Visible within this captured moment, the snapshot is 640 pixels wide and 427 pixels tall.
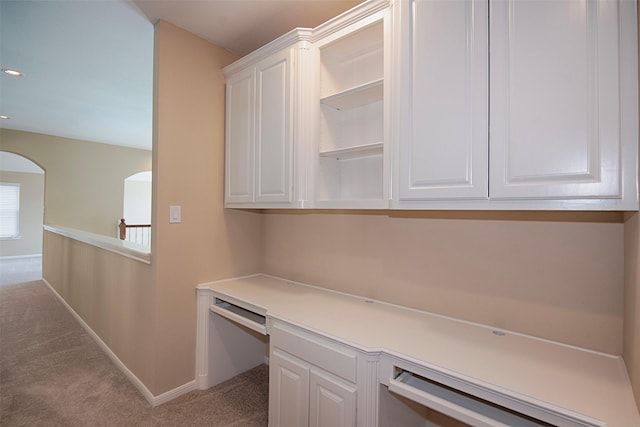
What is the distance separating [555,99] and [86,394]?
3.18 metres

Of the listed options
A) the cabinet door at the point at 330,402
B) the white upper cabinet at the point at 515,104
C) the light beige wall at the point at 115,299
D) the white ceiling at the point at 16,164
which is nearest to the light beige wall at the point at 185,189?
the light beige wall at the point at 115,299

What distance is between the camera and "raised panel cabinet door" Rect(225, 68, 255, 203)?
2.18 m

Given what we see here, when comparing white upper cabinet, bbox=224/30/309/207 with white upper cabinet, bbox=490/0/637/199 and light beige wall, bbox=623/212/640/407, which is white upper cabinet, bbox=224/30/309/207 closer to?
white upper cabinet, bbox=490/0/637/199

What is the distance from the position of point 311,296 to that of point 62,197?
208 inches

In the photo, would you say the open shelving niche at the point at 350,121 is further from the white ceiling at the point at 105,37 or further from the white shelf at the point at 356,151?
the white ceiling at the point at 105,37

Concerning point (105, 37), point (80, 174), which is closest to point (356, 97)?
point (105, 37)

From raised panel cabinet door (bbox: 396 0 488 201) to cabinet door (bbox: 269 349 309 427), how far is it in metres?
1.00

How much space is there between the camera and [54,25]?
216cm

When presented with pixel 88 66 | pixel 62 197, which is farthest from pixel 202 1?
pixel 62 197

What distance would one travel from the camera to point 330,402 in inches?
55.9

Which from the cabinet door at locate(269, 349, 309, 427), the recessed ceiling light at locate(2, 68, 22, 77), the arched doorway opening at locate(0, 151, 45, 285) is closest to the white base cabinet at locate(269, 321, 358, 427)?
the cabinet door at locate(269, 349, 309, 427)

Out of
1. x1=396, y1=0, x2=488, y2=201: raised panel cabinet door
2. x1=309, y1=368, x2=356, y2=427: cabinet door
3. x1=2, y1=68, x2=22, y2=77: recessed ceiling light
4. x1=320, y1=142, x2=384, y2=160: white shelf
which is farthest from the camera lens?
x1=2, y1=68, x2=22, y2=77: recessed ceiling light

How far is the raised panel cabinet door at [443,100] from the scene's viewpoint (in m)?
1.24

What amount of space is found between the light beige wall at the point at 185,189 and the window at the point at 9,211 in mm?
8822
